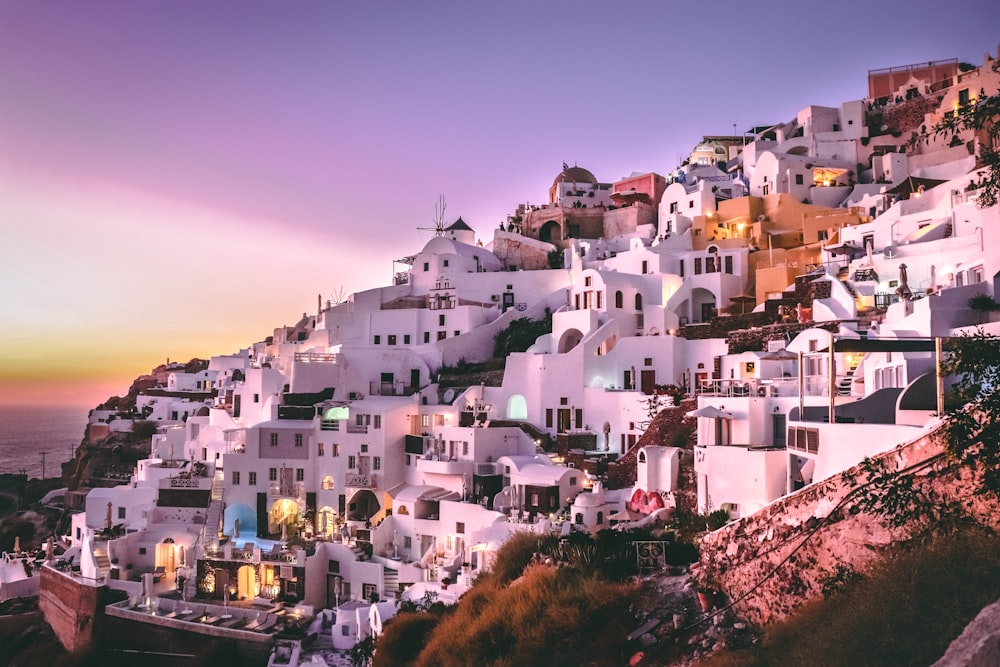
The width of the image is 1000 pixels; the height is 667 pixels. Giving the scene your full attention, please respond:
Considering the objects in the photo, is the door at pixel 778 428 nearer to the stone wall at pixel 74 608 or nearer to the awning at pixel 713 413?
the awning at pixel 713 413

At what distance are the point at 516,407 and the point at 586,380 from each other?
11.4 ft

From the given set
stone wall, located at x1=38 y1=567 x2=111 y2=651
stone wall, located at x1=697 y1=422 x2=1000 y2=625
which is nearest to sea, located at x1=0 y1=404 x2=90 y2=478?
stone wall, located at x1=38 y1=567 x2=111 y2=651

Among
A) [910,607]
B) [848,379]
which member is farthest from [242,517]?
[910,607]

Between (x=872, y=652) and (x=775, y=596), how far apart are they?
2.77 meters

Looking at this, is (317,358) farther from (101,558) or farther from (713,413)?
(713,413)

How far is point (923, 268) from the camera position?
24.4 meters

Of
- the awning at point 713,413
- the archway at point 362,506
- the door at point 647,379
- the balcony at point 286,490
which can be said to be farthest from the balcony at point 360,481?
the awning at point 713,413

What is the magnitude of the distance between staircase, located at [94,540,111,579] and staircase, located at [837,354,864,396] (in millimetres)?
25092

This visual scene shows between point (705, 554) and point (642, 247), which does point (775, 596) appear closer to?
A: point (705, 554)

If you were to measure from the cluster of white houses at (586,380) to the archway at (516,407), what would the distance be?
0.40ft

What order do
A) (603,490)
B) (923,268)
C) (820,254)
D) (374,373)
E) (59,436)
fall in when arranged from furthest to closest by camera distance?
(59,436), (374,373), (820,254), (923,268), (603,490)

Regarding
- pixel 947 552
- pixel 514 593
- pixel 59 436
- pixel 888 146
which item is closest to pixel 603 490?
pixel 514 593

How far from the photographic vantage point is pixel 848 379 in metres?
19.5

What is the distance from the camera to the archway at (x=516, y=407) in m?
29.8
